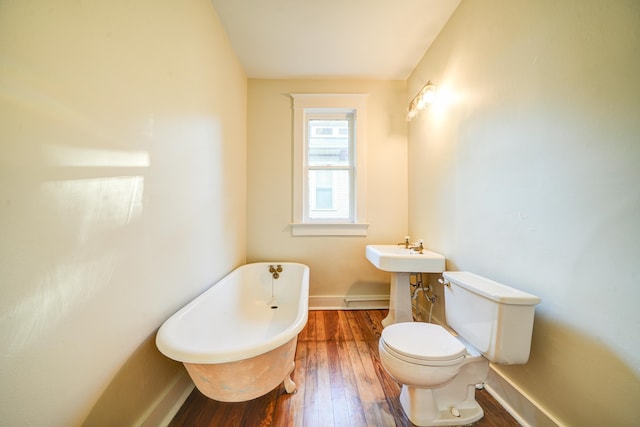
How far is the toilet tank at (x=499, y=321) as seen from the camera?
0.93 metres

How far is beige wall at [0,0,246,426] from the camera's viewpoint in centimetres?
54

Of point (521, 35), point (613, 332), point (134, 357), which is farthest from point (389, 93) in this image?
point (134, 357)

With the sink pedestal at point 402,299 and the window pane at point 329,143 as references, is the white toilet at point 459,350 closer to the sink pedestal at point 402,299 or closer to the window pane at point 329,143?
the sink pedestal at point 402,299

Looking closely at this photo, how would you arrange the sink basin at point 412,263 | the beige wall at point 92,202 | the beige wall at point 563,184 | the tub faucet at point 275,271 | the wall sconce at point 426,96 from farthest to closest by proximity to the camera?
1. the tub faucet at point 275,271
2. the wall sconce at point 426,96
3. the sink basin at point 412,263
4. the beige wall at point 563,184
5. the beige wall at point 92,202

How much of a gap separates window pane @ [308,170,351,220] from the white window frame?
123 millimetres

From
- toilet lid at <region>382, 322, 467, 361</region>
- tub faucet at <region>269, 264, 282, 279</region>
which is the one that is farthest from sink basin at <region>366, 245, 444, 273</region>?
tub faucet at <region>269, 264, 282, 279</region>

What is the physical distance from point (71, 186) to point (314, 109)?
2.14m

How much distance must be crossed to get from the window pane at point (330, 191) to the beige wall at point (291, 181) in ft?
0.86

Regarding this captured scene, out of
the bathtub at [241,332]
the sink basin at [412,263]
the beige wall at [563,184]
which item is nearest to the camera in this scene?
the beige wall at [563,184]

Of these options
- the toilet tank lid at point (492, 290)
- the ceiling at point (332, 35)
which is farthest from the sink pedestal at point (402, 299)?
the ceiling at point (332, 35)

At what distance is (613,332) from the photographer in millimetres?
764

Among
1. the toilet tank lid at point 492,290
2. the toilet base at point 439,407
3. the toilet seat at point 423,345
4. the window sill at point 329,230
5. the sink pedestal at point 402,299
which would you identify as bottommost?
the toilet base at point 439,407

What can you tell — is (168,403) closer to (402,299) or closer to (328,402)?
(328,402)

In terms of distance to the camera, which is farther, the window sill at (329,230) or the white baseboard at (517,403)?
the window sill at (329,230)
